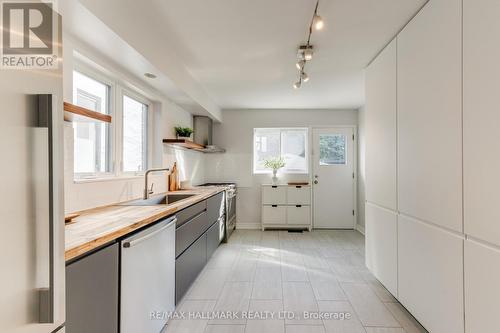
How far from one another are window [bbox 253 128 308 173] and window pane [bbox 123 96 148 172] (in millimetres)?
2771

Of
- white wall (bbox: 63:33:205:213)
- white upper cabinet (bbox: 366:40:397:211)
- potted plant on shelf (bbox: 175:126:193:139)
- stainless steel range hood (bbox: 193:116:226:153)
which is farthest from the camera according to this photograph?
stainless steel range hood (bbox: 193:116:226:153)

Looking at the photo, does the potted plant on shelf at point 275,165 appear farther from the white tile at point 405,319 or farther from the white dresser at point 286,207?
the white tile at point 405,319

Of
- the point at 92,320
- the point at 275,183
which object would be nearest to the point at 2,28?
the point at 92,320

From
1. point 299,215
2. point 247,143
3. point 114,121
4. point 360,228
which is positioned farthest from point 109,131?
point 360,228

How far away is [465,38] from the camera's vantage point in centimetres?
148

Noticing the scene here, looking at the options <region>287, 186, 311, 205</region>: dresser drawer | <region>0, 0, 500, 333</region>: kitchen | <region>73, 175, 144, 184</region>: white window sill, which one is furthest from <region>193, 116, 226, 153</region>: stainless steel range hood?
<region>73, 175, 144, 184</region>: white window sill

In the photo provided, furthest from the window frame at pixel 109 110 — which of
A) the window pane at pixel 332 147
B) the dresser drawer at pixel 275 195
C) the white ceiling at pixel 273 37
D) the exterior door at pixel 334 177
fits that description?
the window pane at pixel 332 147

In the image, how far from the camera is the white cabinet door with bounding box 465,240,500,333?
4.27 ft

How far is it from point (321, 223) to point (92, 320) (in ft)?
16.0

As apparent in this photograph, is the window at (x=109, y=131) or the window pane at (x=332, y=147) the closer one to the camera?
the window at (x=109, y=131)

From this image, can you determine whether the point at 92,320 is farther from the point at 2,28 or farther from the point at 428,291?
the point at 428,291

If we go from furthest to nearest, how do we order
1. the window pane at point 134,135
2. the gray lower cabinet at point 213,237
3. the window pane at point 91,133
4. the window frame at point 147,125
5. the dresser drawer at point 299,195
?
1. the dresser drawer at point 299,195
2. the gray lower cabinet at point 213,237
3. the window pane at point 134,135
4. the window frame at point 147,125
5. the window pane at point 91,133

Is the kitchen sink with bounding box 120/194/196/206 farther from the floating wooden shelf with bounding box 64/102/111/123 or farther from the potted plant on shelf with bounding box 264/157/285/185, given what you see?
the potted plant on shelf with bounding box 264/157/285/185

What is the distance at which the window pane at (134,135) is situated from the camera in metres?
2.88
